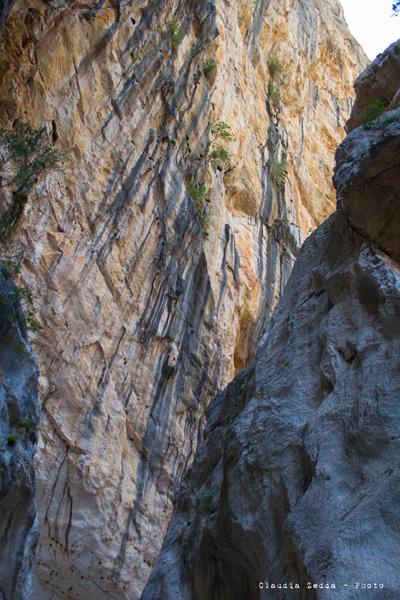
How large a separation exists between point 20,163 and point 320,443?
10855 mm

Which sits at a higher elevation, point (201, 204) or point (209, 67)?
point (209, 67)

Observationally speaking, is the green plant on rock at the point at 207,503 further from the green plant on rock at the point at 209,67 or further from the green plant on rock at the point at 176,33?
the green plant on rock at the point at 209,67

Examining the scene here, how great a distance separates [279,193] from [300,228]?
100 inches

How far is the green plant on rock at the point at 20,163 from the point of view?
15.6 m

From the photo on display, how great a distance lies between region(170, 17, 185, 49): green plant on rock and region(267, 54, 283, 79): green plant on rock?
33.1 feet

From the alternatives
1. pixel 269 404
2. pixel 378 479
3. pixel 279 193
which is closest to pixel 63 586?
pixel 269 404

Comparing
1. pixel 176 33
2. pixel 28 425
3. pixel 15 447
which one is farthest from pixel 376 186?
pixel 176 33

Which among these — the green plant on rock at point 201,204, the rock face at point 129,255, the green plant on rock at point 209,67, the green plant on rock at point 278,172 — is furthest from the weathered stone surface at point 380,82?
the green plant on rock at point 278,172

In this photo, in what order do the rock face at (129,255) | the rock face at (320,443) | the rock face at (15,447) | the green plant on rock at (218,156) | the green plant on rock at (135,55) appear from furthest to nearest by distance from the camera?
1. the green plant on rock at (218,156)
2. the green plant on rock at (135,55)
3. the rock face at (129,255)
4. the rock face at (15,447)
5. the rock face at (320,443)

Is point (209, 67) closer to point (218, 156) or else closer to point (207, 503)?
point (218, 156)

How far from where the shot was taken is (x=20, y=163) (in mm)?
16141

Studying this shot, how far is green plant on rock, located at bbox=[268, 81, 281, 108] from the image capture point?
3159cm

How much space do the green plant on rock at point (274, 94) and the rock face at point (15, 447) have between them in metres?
22.8

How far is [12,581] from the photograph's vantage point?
1068cm
